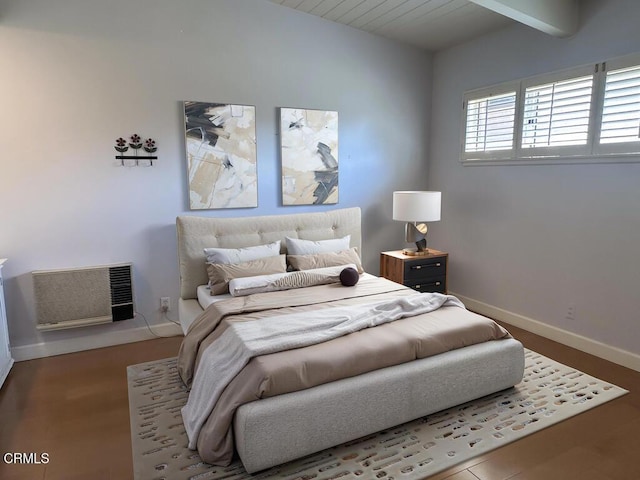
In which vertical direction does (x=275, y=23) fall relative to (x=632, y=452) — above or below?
above

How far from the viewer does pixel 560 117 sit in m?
3.35

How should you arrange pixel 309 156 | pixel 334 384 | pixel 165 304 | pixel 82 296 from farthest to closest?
pixel 309 156 → pixel 165 304 → pixel 82 296 → pixel 334 384

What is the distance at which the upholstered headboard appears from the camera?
3.39 metres

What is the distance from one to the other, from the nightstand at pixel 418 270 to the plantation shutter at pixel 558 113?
134cm

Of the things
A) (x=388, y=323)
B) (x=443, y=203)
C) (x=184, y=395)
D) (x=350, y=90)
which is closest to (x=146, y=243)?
(x=184, y=395)

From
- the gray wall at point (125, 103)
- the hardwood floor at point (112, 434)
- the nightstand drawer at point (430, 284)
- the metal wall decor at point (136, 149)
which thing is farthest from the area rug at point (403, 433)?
the metal wall decor at point (136, 149)

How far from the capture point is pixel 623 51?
116 inches

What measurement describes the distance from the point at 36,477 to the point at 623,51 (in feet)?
14.6

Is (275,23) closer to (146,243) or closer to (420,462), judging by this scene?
(146,243)

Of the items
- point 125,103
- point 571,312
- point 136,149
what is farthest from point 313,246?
point 571,312

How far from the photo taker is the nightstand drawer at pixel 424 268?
394 centimetres

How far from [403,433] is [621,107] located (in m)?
2.76

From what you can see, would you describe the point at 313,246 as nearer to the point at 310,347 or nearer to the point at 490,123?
the point at 310,347

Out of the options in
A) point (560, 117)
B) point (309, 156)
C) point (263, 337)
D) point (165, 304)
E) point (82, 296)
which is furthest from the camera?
point (309, 156)
